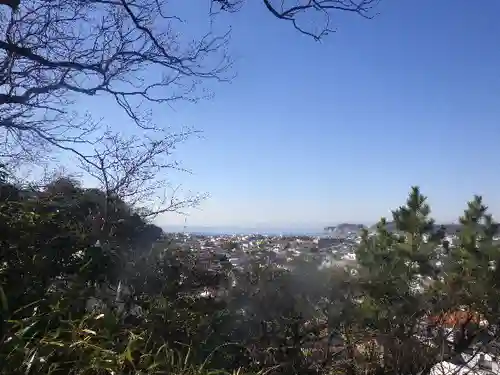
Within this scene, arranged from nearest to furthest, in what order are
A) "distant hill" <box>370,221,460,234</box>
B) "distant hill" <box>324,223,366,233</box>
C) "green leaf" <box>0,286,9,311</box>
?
"green leaf" <box>0,286,9,311</box>
"distant hill" <box>324,223,366,233</box>
"distant hill" <box>370,221,460,234</box>

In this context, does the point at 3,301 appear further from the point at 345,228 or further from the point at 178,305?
the point at 345,228

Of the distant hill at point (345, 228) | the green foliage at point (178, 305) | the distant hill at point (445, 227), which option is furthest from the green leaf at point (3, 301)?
the distant hill at point (445, 227)

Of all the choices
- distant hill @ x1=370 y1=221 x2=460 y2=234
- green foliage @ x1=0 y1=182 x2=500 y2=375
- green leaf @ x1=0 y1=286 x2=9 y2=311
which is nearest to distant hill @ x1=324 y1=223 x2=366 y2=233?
distant hill @ x1=370 y1=221 x2=460 y2=234

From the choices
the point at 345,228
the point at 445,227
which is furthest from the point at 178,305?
the point at 445,227

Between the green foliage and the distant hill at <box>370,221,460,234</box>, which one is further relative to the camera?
the distant hill at <box>370,221,460,234</box>

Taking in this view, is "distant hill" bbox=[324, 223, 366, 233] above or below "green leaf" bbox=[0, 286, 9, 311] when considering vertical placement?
above

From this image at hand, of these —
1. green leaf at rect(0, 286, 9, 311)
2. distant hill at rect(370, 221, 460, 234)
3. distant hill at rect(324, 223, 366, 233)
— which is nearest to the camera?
green leaf at rect(0, 286, 9, 311)

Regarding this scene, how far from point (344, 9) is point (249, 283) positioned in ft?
7.47

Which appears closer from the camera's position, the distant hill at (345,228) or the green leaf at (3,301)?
the green leaf at (3,301)

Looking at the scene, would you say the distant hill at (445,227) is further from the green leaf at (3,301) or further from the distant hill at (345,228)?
the green leaf at (3,301)

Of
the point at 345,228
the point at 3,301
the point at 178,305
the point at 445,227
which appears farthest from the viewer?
the point at 445,227

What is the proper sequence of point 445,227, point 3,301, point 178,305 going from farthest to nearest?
point 445,227 < point 178,305 < point 3,301

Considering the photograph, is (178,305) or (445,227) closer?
(178,305)

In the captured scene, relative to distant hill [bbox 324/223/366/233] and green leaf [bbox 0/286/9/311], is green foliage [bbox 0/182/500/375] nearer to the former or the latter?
green leaf [bbox 0/286/9/311]
